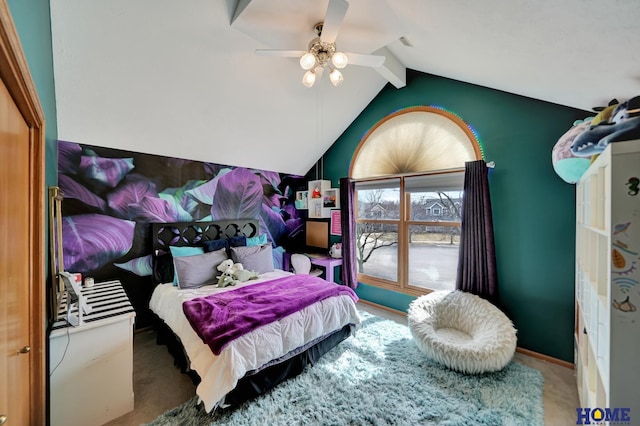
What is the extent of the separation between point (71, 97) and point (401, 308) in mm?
4083

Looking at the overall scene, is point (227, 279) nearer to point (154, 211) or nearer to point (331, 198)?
point (154, 211)

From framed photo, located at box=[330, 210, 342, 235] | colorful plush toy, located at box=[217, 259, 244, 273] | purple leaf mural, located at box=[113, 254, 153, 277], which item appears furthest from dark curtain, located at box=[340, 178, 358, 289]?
purple leaf mural, located at box=[113, 254, 153, 277]

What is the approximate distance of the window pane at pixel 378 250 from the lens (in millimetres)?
3484

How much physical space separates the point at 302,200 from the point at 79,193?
2802 mm

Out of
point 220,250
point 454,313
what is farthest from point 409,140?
point 220,250

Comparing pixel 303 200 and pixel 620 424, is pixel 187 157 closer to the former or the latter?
pixel 303 200

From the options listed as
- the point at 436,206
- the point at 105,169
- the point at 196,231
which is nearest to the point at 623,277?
the point at 436,206

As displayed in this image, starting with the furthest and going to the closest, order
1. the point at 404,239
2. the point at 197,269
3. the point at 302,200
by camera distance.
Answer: the point at 302,200, the point at 404,239, the point at 197,269

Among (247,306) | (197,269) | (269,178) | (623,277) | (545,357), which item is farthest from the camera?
(269,178)

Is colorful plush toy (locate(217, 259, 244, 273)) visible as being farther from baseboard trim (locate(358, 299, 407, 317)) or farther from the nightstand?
baseboard trim (locate(358, 299, 407, 317))

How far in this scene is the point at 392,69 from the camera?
9.02ft

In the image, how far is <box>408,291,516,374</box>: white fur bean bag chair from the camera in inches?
75.6

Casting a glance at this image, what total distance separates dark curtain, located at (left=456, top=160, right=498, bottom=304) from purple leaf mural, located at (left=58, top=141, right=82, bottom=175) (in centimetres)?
398

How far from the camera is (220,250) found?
9.78 feet
